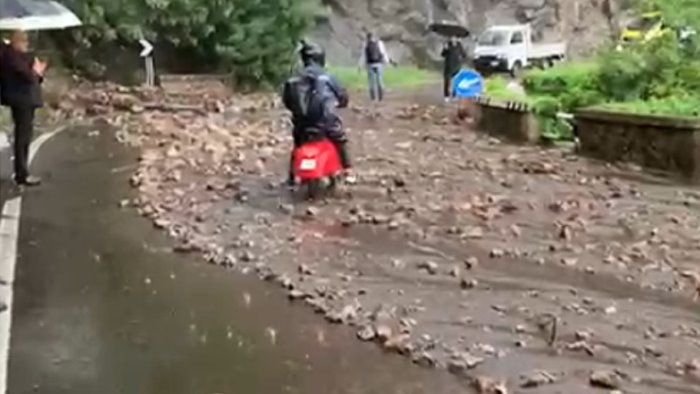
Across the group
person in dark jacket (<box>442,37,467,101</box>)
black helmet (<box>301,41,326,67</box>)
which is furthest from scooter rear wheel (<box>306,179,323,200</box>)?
person in dark jacket (<box>442,37,467,101</box>)

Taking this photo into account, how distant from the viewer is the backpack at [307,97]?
14.3m

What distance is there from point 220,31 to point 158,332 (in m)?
29.0

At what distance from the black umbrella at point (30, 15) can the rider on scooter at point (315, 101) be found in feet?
8.73

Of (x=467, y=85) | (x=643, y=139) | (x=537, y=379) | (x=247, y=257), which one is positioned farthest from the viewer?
(x=467, y=85)

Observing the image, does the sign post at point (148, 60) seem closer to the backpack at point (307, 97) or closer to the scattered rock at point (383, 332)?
the backpack at point (307, 97)

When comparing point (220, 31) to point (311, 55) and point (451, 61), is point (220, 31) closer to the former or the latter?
point (451, 61)

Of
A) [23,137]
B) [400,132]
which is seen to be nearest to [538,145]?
[400,132]

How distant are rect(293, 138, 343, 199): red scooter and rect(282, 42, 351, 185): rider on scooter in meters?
0.09

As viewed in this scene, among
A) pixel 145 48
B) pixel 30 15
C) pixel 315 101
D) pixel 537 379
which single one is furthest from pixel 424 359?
pixel 145 48

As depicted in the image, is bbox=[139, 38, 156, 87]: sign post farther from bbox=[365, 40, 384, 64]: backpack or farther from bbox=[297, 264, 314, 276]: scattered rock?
bbox=[297, 264, 314, 276]: scattered rock

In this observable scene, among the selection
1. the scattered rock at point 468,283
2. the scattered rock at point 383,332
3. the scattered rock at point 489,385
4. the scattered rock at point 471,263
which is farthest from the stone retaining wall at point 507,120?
the scattered rock at point 489,385

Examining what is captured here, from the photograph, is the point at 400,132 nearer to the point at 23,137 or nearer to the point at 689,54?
the point at 689,54

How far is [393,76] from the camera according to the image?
46.8 metres

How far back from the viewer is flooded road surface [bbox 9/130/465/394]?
23.9 feet
